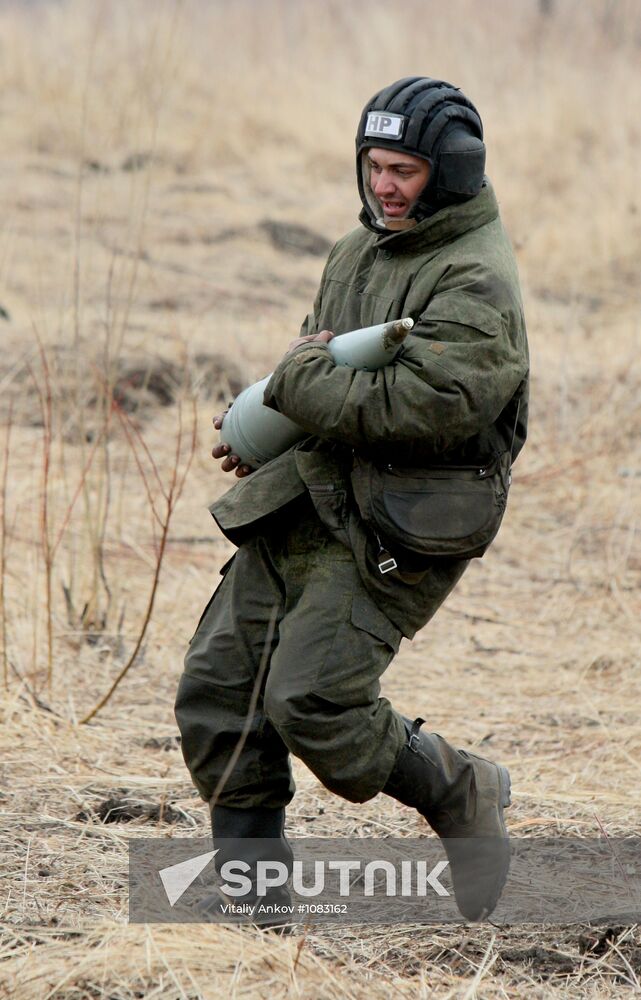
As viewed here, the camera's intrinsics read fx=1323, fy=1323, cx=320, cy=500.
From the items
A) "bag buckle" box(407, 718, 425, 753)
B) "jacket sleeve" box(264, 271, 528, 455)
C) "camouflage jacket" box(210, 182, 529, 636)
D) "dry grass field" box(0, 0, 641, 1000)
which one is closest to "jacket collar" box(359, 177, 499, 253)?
"camouflage jacket" box(210, 182, 529, 636)

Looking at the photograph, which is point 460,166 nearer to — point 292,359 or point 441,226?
point 441,226

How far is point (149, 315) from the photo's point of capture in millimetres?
8492

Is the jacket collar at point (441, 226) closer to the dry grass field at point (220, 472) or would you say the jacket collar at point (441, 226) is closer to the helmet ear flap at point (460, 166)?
the helmet ear flap at point (460, 166)

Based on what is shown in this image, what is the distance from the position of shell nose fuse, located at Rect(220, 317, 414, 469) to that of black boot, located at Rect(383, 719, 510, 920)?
70 cm

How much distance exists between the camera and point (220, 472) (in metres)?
6.94

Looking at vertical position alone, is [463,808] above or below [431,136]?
below

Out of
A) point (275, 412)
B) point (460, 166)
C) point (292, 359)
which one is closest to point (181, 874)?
point (275, 412)

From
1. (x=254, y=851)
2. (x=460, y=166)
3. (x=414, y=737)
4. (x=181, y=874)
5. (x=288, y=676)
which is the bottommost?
(x=181, y=874)

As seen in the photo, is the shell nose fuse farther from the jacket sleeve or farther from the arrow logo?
the arrow logo

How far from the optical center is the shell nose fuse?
102 inches

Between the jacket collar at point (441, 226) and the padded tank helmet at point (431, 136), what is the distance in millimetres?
26

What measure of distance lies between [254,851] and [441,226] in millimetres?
1393

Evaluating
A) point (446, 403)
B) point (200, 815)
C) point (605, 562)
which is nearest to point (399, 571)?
point (446, 403)

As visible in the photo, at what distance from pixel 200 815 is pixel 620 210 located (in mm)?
8358
